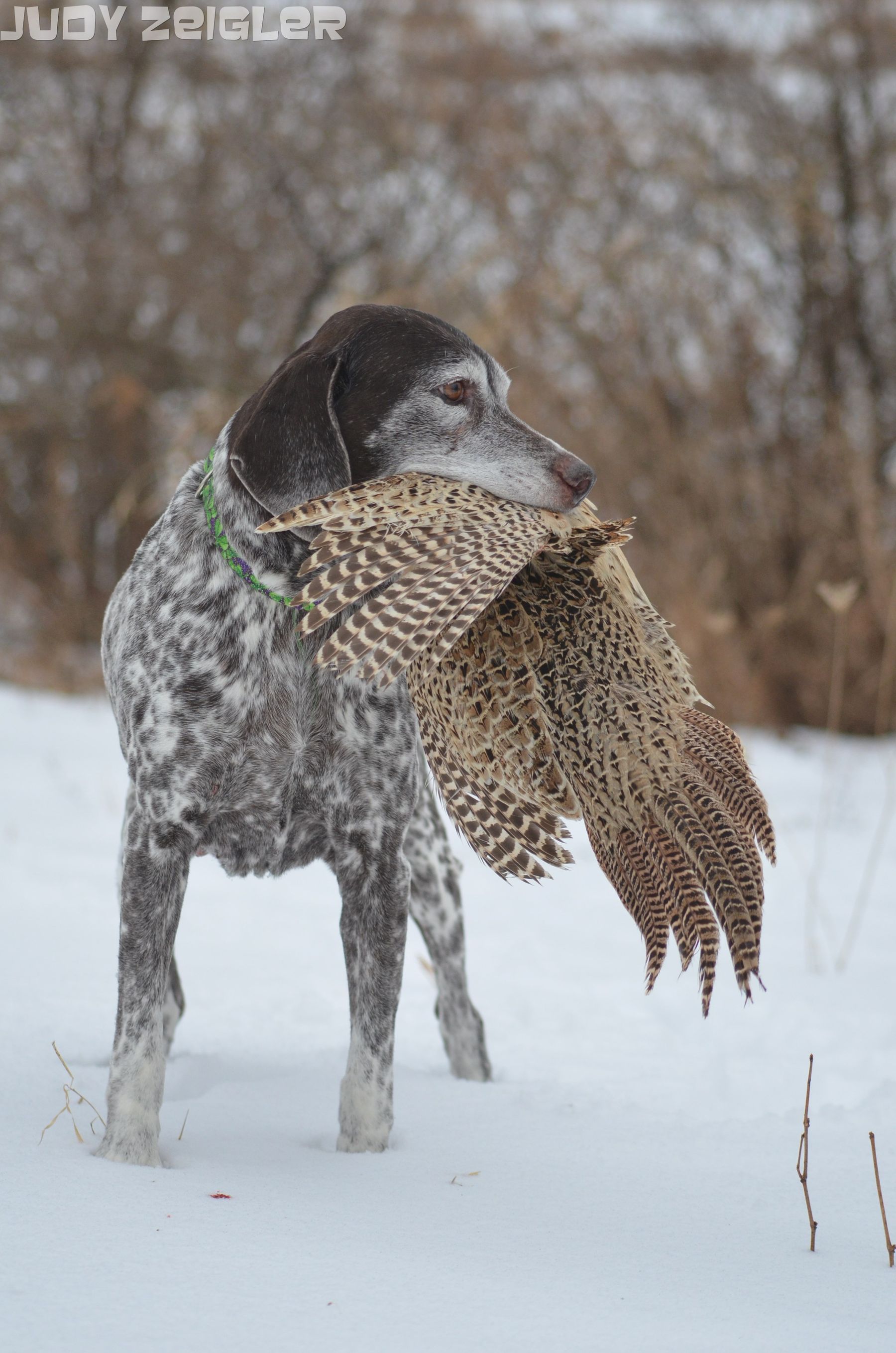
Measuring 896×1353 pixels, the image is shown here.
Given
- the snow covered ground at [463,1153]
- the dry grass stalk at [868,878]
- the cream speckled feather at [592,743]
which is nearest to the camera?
the snow covered ground at [463,1153]

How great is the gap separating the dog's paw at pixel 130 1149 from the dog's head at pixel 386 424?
1.11 metres

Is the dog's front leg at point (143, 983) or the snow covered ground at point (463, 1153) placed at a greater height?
the dog's front leg at point (143, 983)

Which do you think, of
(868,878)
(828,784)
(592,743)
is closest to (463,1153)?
(592,743)

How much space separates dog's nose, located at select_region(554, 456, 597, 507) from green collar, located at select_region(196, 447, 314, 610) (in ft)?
1.67

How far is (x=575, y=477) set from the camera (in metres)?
2.37

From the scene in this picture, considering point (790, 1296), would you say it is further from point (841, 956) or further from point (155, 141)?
point (155, 141)

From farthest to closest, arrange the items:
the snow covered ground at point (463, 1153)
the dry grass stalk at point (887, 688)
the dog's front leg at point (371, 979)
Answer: the dry grass stalk at point (887, 688) < the dog's front leg at point (371, 979) < the snow covered ground at point (463, 1153)

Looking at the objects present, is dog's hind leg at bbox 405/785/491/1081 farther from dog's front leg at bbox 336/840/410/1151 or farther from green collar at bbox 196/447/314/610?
green collar at bbox 196/447/314/610

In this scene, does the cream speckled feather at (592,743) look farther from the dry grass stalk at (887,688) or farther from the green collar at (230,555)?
the dry grass stalk at (887,688)

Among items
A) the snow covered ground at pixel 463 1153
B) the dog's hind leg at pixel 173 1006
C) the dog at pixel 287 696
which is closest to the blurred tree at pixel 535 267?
the snow covered ground at pixel 463 1153

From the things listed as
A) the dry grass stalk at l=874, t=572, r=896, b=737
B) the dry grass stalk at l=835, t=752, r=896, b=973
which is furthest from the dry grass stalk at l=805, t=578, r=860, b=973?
the dry grass stalk at l=874, t=572, r=896, b=737

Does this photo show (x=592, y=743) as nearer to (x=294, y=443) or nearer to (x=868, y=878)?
(x=294, y=443)

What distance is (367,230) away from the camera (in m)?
11.8

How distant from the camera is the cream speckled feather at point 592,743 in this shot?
7.31 ft
